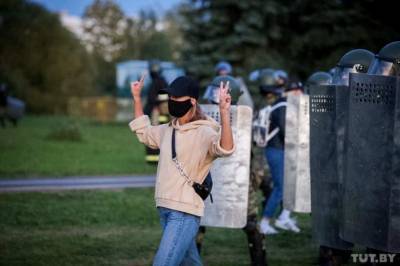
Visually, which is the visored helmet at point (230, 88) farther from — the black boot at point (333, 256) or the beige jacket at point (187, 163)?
the beige jacket at point (187, 163)

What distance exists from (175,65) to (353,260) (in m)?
26.1

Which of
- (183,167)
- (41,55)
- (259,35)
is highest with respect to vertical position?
(259,35)

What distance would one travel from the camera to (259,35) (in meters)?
31.8

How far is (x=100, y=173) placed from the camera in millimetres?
18188

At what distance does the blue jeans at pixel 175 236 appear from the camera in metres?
5.99

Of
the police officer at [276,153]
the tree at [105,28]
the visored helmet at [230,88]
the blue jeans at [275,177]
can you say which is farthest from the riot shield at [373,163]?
the tree at [105,28]

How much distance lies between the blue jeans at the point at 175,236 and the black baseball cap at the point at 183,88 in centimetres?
91

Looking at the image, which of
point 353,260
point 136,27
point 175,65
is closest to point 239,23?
point 175,65

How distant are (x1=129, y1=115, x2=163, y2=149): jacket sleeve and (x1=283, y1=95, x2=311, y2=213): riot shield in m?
2.53

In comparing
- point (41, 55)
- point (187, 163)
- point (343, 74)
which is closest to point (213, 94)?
point (343, 74)

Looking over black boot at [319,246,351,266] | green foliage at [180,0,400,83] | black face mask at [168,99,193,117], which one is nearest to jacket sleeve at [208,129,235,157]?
black face mask at [168,99,193,117]

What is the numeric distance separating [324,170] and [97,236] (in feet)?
14.6

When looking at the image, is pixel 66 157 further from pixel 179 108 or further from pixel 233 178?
pixel 179 108

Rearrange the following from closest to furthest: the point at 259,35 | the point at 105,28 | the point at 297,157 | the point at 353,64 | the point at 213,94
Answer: the point at 353,64, the point at 297,157, the point at 213,94, the point at 259,35, the point at 105,28
